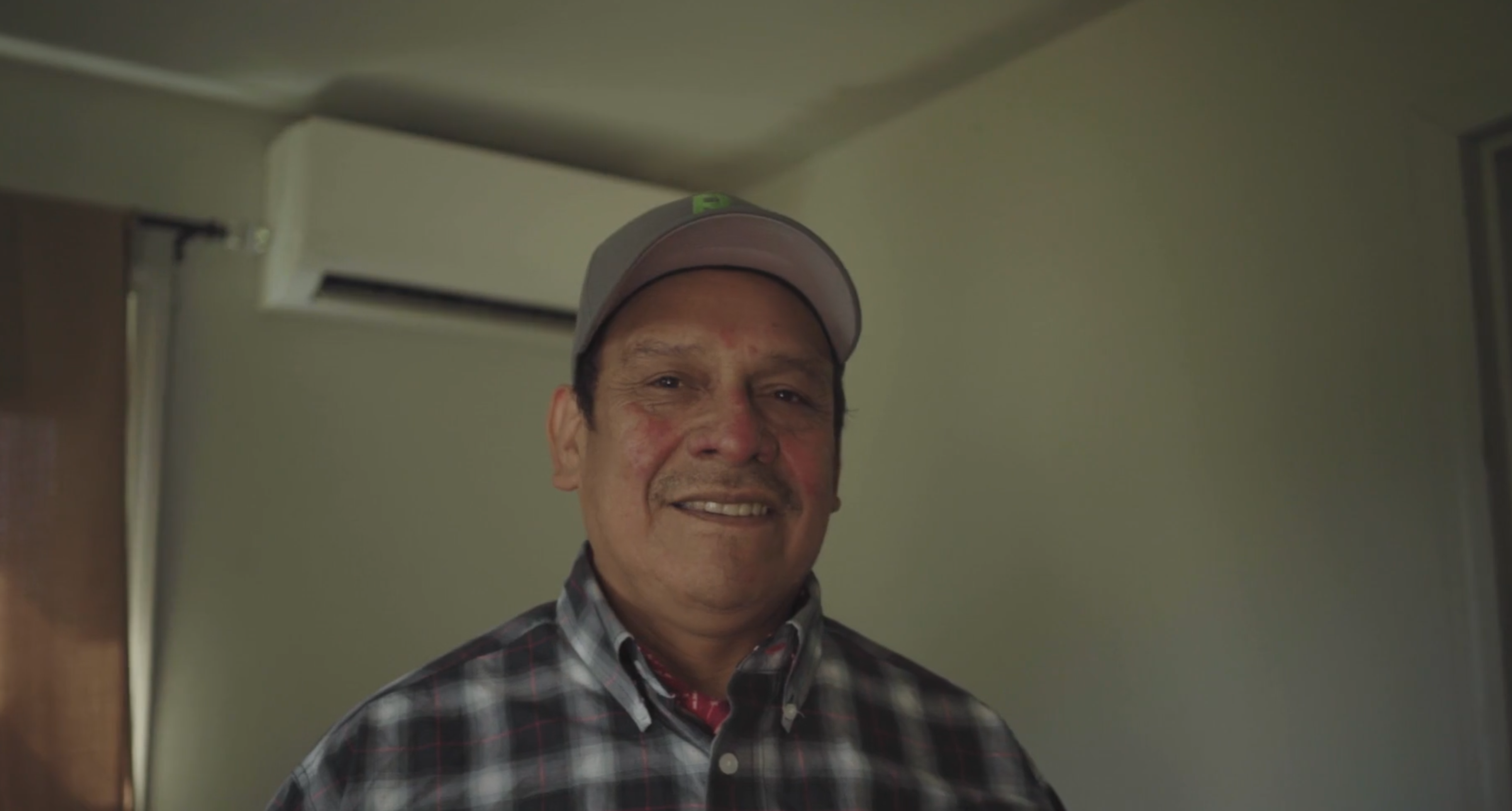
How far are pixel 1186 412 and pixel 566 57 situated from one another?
1178mm

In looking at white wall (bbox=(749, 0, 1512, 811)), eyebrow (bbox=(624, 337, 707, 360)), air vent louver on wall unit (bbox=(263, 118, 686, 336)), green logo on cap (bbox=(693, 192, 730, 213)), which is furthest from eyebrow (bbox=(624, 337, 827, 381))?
air vent louver on wall unit (bbox=(263, 118, 686, 336))

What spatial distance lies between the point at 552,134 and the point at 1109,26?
3.62 feet

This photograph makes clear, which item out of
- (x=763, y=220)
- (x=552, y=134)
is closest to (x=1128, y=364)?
(x=763, y=220)

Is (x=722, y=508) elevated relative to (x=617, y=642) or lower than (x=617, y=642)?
elevated

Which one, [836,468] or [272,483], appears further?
[272,483]

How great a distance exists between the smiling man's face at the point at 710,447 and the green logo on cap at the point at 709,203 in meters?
0.06

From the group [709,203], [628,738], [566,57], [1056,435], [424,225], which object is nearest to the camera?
[628,738]

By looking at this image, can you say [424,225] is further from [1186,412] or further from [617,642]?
[617,642]

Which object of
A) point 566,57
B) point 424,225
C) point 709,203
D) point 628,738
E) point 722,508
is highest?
point 566,57

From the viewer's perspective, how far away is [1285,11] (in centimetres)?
184

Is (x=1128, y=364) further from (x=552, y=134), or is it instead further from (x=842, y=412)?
(x=552, y=134)

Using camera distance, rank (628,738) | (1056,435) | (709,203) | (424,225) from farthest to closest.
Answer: (424,225) → (1056,435) → (709,203) → (628,738)

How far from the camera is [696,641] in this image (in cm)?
112

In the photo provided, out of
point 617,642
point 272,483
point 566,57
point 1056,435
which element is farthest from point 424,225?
point 617,642
